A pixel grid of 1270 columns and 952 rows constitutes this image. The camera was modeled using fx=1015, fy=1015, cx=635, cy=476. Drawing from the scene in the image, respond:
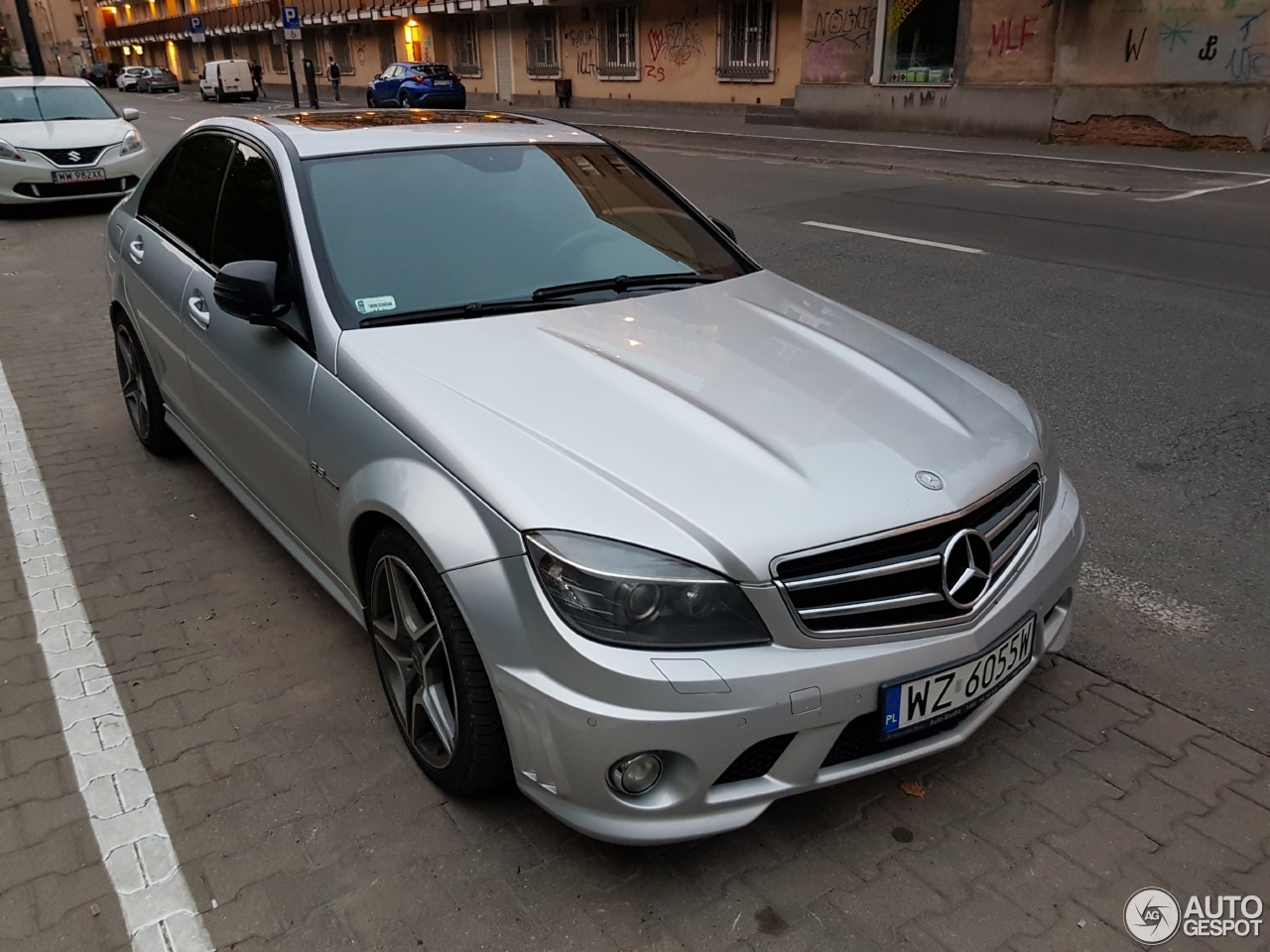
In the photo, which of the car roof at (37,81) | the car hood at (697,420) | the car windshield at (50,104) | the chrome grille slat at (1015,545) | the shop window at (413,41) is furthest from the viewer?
the shop window at (413,41)

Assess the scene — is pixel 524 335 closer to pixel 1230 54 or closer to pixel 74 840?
pixel 74 840

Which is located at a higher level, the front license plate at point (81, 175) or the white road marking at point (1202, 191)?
the front license plate at point (81, 175)

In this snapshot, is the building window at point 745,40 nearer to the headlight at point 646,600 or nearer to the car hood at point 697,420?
the car hood at point 697,420

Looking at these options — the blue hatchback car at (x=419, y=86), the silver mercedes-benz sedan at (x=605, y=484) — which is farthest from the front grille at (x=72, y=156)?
the blue hatchback car at (x=419, y=86)

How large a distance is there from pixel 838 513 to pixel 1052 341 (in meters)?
4.91

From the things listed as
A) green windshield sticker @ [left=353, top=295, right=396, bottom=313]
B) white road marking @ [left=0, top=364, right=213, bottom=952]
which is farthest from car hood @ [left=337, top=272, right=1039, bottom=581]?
white road marking @ [left=0, top=364, right=213, bottom=952]

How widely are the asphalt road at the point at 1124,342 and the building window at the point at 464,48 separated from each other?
1146 inches

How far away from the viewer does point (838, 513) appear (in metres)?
2.23

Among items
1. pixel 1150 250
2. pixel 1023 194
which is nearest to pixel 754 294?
pixel 1150 250

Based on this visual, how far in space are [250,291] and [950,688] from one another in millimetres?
2245

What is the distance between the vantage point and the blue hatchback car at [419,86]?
33.6m

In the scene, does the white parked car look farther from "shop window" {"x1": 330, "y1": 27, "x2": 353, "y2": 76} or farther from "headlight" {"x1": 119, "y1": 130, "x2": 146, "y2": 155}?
"shop window" {"x1": 330, "y1": 27, "x2": 353, "y2": 76}

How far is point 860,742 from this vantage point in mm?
2311

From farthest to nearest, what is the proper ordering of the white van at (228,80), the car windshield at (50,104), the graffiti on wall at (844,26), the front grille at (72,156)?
1. the white van at (228,80)
2. the graffiti on wall at (844,26)
3. the car windshield at (50,104)
4. the front grille at (72,156)
